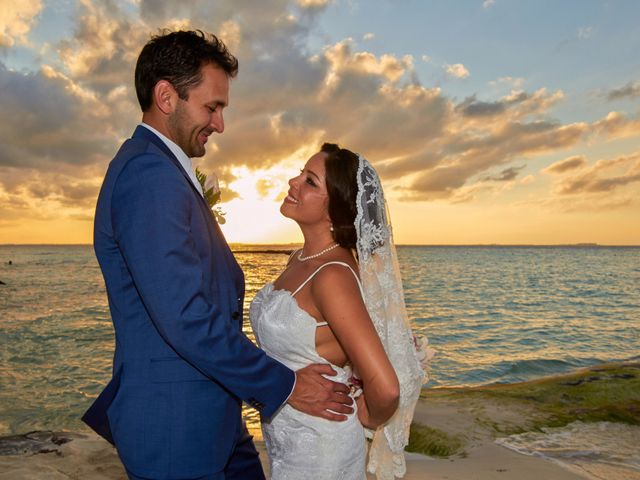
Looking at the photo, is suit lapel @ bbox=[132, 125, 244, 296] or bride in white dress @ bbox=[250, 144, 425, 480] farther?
bride in white dress @ bbox=[250, 144, 425, 480]

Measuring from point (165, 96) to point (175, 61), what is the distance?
0.17 meters

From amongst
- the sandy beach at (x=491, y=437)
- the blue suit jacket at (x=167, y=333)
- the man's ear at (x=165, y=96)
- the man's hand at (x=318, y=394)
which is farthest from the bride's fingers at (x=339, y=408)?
the sandy beach at (x=491, y=437)

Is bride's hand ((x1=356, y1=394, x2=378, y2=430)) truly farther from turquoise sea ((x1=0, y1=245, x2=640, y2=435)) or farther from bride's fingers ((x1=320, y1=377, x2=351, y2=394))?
turquoise sea ((x1=0, y1=245, x2=640, y2=435))

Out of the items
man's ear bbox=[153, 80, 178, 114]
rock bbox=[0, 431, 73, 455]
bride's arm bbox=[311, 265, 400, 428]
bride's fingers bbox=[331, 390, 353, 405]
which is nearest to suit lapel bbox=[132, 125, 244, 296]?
man's ear bbox=[153, 80, 178, 114]

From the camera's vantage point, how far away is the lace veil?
321cm

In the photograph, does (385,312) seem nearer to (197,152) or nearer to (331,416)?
(331,416)

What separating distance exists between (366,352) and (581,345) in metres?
20.1

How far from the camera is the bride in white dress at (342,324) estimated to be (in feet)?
8.95

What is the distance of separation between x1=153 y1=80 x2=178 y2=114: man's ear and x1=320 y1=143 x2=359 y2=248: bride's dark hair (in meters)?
1.20

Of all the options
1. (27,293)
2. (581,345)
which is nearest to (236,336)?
(581,345)

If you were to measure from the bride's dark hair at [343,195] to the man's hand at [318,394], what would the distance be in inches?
36.8

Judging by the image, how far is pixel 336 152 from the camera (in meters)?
3.44

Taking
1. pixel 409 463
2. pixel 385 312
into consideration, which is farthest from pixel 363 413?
pixel 409 463

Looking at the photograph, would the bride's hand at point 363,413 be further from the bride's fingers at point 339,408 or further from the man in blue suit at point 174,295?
the man in blue suit at point 174,295
